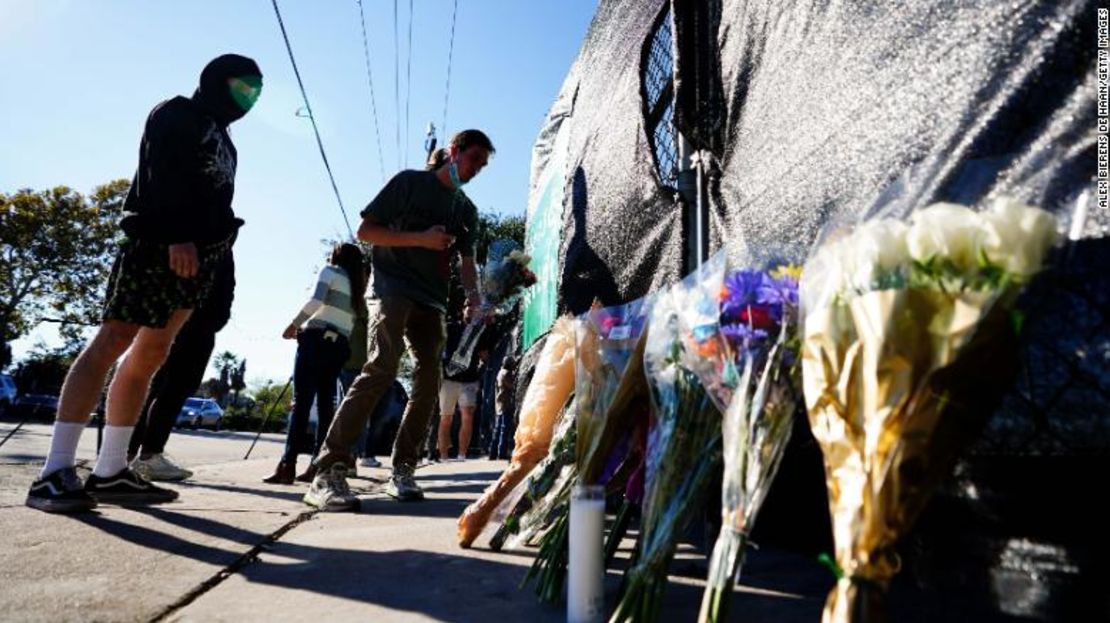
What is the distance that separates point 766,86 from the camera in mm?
1892

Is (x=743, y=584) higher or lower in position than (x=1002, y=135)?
lower

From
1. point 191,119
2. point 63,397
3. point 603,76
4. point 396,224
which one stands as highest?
point 603,76

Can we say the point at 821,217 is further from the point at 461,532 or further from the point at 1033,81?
the point at 461,532

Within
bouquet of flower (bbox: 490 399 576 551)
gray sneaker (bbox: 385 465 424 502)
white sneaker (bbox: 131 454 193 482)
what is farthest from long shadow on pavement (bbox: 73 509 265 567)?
white sneaker (bbox: 131 454 193 482)

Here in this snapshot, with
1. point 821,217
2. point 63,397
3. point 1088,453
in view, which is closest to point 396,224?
point 63,397

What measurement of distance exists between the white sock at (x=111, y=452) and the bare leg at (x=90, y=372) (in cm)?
17

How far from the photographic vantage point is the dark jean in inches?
155

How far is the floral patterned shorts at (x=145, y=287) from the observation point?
7.45 feet

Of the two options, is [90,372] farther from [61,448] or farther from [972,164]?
[972,164]

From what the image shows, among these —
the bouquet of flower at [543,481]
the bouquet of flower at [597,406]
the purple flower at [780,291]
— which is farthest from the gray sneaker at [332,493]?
the purple flower at [780,291]

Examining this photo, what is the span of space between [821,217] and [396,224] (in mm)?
1930

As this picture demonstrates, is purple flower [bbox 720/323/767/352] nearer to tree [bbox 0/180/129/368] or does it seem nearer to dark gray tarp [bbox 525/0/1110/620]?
dark gray tarp [bbox 525/0/1110/620]

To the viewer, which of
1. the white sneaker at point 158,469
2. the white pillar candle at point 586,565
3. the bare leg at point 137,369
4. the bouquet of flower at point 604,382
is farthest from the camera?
the white sneaker at point 158,469

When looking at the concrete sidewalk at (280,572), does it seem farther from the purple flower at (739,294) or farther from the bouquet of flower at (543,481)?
the purple flower at (739,294)
